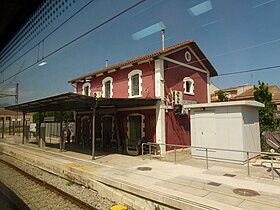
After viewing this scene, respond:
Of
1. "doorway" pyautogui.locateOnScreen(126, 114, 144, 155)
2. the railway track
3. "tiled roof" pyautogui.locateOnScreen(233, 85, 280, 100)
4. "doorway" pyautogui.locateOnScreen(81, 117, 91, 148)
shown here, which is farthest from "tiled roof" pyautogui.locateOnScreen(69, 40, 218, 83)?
"tiled roof" pyautogui.locateOnScreen(233, 85, 280, 100)

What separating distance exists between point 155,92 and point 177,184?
691 cm

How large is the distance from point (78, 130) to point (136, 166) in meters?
11.1

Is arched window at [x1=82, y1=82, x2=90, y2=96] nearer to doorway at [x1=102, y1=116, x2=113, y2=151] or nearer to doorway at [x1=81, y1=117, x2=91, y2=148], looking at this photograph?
doorway at [x1=81, y1=117, x2=91, y2=148]

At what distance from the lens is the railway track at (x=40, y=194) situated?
608 centimetres

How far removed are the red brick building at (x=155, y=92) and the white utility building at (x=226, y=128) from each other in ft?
7.13

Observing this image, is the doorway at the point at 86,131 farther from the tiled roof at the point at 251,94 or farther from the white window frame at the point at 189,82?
the tiled roof at the point at 251,94

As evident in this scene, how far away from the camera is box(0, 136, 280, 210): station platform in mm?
4957

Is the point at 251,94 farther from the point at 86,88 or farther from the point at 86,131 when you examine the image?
the point at 86,131

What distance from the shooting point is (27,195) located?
23.2 ft

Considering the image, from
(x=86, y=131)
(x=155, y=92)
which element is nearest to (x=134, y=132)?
(x=155, y=92)

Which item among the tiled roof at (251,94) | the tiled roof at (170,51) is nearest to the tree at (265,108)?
the tiled roof at (170,51)

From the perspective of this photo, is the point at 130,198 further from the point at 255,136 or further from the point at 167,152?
the point at 255,136

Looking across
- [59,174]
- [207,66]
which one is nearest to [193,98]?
[207,66]

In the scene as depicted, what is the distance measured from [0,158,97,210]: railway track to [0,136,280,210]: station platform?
0.98m
